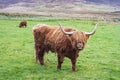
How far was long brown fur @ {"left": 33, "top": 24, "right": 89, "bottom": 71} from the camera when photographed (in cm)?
1078

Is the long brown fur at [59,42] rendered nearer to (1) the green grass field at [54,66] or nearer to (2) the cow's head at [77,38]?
(2) the cow's head at [77,38]

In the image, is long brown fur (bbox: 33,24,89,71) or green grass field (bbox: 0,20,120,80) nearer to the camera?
long brown fur (bbox: 33,24,89,71)

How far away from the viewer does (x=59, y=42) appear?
11.4 m

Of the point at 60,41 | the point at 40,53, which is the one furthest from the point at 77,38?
the point at 40,53

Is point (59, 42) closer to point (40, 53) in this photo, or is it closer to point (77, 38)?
point (77, 38)

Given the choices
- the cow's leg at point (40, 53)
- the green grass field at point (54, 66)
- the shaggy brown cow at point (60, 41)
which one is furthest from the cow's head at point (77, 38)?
the cow's leg at point (40, 53)

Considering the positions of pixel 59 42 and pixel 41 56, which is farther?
pixel 41 56

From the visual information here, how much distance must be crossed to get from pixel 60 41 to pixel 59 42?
0.23ft

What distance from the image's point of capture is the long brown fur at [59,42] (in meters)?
10.8

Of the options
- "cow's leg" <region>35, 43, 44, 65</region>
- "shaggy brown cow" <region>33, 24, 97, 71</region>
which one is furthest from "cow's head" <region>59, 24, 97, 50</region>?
"cow's leg" <region>35, 43, 44, 65</region>

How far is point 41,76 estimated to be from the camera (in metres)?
11.3

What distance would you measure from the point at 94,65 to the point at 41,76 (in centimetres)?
337

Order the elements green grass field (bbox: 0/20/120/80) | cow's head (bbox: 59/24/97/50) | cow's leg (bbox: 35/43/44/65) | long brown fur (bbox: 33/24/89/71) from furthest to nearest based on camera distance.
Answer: cow's leg (bbox: 35/43/44/65) < green grass field (bbox: 0/20/120/80) < long brown fur (bbox: 33/24/89/71) < cow's head (bbox: 59/24/97/50)

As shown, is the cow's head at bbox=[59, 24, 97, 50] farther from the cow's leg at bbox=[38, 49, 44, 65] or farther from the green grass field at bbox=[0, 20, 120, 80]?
the cow's leg at bbox=[38, 49, 44, 65]
